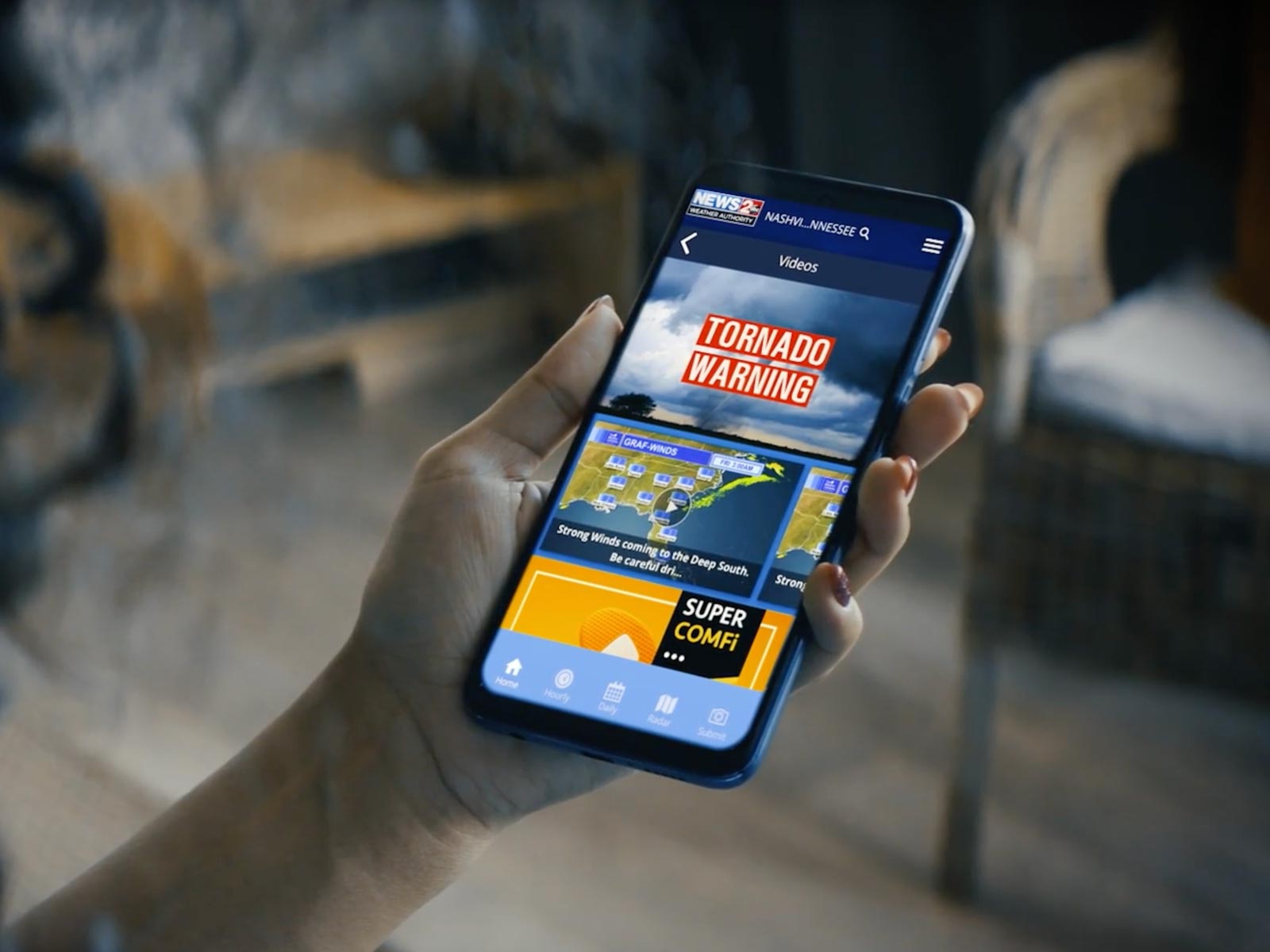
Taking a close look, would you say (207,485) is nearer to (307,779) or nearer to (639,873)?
(307,779)

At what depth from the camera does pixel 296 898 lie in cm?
34

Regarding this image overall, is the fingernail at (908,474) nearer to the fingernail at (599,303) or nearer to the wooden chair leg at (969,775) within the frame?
the fingernail at (599,303)

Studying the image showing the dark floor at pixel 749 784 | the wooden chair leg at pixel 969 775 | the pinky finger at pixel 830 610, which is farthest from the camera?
the wooden chair leg at pixel 969 775

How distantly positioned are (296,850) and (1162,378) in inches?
18.7

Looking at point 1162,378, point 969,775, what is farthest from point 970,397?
point 969,775

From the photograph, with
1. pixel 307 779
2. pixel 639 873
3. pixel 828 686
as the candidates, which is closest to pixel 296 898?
pixel 307 779

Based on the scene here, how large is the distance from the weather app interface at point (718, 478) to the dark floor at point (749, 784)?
0.38 feet

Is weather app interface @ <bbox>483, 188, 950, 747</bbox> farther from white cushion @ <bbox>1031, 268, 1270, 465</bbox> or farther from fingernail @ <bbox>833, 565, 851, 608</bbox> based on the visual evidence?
white cushion @ <bbox>1031, 268, 1270, 465</bbox>

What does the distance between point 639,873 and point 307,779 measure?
1.07 feet

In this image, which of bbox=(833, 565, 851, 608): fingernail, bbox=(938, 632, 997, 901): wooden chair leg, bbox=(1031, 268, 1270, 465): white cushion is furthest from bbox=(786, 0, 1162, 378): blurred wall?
bbox=(833, 565, 851, 608): fingernail

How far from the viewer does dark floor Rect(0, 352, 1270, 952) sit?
46cm

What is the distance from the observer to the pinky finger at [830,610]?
0.33 metres

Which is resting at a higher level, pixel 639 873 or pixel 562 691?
pixel 562 691

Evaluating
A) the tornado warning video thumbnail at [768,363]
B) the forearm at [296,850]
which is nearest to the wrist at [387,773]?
the forearm at [296,850]
